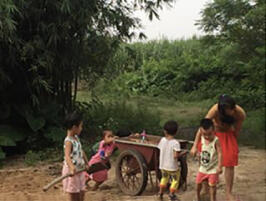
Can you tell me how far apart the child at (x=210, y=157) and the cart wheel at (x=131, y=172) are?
100cm

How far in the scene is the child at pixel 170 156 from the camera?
5363 millimetres

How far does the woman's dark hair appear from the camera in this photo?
4910 mm

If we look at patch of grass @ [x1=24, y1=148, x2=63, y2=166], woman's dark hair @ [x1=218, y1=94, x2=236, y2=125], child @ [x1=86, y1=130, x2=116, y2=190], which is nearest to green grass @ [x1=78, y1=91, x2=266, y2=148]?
patch of grass @ [x1=24, y1=148, x2=63, y2=166]

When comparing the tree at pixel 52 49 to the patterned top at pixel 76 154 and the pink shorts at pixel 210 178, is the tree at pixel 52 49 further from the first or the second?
the pink shorts at pixel 210 178

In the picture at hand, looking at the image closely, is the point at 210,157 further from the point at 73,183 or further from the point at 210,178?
the point at 73,183

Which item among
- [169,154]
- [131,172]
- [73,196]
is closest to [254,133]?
[131,172]

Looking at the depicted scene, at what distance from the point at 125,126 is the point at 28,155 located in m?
2.71

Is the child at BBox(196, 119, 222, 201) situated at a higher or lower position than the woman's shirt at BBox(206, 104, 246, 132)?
lower

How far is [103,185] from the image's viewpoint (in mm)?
6676

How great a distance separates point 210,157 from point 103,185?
2237 mm

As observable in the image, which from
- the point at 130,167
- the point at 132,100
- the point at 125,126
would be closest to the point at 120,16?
the point at 125,126

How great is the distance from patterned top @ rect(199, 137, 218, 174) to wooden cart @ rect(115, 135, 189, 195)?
694 millimetres

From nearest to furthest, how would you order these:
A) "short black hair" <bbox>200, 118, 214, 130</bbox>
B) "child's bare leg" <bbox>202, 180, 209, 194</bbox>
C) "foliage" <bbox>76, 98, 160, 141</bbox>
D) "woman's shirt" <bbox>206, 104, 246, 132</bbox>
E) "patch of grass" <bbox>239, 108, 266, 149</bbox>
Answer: "short black hair" <bbox>200, 118, 214, 130</bbox> < "woman's shirt" <bbox>206, 104, 246, 132</bbox> < "child's bare leg" <bbox>202, 180, 209, 194</bbox> < "patch of grass" <bbox>239, 108, 266, 149</bbox> < "foliage" <bbox>76, 98, 160, 141</bbox>

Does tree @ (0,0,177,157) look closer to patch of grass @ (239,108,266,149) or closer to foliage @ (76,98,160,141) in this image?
foliage @ (76,98,160,141)
